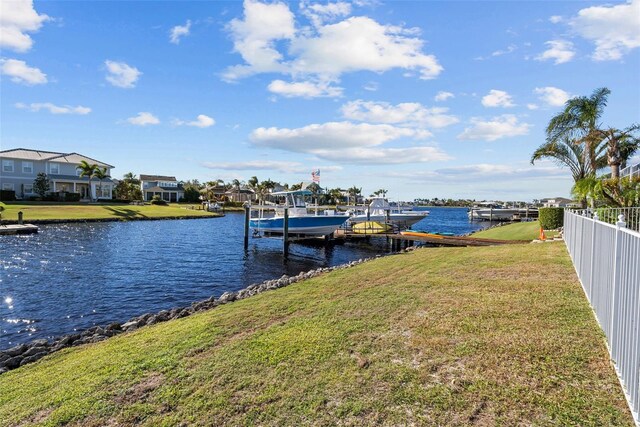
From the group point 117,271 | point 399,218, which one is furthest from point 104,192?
point 117,271

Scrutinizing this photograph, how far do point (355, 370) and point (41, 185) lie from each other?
68181mm

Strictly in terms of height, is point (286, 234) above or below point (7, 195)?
below

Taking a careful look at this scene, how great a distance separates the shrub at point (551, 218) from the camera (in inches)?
945

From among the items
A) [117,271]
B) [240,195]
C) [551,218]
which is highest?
[240,195]

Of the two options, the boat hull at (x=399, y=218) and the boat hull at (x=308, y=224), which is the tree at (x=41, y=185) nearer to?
the boat hull at (x=308, y=224)

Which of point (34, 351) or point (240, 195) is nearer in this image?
point (34, 351)

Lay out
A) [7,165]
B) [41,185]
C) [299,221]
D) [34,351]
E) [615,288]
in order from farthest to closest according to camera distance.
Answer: [41,185] < [7,165] < [299,221] < [34,351] < [615,288]

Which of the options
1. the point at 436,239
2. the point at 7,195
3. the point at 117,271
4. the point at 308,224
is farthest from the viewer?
the point at 7,195

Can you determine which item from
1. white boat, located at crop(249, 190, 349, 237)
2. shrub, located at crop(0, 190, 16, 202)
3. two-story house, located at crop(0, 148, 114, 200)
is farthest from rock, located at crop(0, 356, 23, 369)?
two-story house, located at crop(0, 148, 114, 200)

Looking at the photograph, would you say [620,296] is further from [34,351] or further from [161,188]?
[161,188]

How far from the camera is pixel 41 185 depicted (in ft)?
191

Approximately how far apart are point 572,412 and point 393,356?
2.09m

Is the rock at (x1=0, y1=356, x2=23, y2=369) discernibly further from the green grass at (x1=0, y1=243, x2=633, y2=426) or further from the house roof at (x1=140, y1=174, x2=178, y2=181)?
A: the house roof at (x1=140, y1=174, x2=178, y2=181)

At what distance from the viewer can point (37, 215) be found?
43.1 metres
